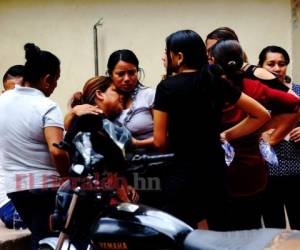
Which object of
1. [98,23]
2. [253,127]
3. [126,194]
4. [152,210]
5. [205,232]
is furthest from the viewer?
[98,23]

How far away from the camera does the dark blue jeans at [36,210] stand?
179 inches

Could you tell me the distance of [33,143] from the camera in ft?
15.0

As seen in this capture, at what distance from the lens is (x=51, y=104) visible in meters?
4.57

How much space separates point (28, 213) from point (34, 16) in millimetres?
4199

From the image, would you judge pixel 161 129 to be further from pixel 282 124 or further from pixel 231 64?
pixel 282 124

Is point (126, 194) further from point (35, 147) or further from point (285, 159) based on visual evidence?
point (285, 159)

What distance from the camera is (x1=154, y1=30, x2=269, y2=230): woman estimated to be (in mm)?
4066

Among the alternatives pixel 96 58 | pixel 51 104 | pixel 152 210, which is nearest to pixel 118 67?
pixel 51 104

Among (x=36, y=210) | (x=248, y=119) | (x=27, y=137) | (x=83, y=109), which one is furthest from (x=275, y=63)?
(x=36, y=210)

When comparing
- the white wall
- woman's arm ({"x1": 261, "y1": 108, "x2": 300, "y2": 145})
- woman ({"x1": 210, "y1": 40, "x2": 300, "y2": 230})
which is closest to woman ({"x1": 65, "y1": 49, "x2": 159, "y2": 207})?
woman ({"x1": 210, "y1": 40, "x2": 300, "y2": 230})

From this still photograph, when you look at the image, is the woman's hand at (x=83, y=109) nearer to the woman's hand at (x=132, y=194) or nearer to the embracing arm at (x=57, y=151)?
the embracing arm at (x=57, y=151)

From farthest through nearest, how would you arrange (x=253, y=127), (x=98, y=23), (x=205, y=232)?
(x=98, y=23) < (x=253, y=127) < (x=205, y=232)

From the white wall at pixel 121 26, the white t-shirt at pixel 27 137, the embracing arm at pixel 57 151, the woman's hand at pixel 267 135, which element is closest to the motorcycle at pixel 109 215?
the embracing arm at pixel 57 151

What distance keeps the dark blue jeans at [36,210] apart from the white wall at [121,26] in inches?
145
